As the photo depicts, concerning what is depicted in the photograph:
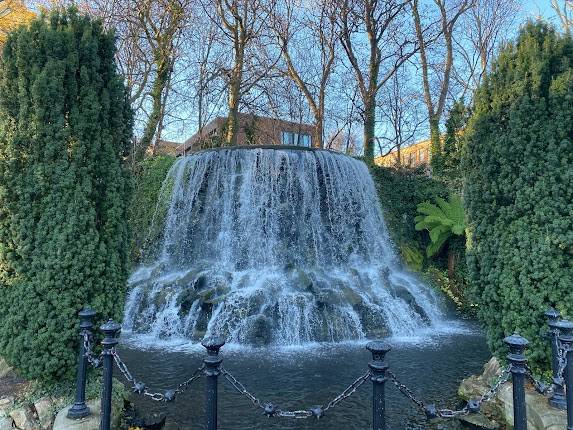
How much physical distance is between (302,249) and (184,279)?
3830 mm

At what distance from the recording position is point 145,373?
5922 mm

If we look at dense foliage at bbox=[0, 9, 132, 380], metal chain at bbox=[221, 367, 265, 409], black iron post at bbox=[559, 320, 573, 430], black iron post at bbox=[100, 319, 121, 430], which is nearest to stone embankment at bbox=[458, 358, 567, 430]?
black iron post at bbox=[559, 320, 573, 430]

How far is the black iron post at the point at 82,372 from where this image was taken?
3822mm

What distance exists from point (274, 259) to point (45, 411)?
816 centimetres

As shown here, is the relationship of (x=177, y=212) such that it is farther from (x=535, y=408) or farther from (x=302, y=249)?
(x=535, y=408)

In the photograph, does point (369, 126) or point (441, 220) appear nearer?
point (441, 220)

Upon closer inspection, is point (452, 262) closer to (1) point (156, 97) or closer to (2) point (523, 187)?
(2) point (523, 187)

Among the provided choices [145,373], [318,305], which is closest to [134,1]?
[318,305]

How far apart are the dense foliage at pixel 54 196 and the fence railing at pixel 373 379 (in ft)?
1.08

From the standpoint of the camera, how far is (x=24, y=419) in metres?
3.84

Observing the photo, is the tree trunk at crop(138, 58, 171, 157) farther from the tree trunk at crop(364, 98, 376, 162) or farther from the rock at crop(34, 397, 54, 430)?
the rock at crop(34, 397, 54, 430)

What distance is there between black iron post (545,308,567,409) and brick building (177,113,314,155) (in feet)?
56.9

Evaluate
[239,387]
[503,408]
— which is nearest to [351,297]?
[503,408]

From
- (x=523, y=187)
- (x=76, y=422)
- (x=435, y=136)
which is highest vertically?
(x=435, y=136)
